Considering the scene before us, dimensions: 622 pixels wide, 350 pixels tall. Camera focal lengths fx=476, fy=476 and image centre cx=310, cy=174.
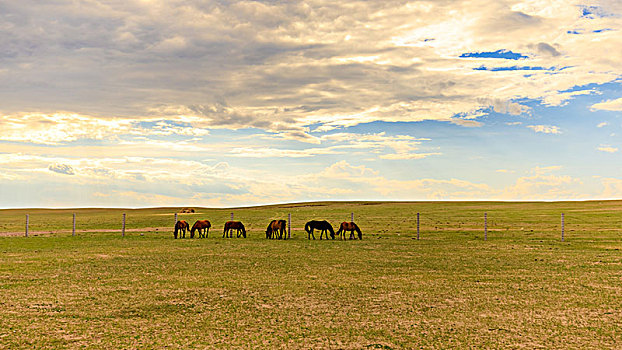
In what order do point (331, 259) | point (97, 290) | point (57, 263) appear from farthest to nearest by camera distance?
point (331, 259) < point (57, 263) < point (97, 290)

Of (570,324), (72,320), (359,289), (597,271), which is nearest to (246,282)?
(359,289)

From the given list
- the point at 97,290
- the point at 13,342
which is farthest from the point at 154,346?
the point at 97,290

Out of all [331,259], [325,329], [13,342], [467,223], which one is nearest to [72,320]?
[13,342]

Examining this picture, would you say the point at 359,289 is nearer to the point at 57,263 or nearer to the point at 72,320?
the point at 72,320

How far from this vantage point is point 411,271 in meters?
17.2

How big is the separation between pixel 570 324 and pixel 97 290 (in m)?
11.9

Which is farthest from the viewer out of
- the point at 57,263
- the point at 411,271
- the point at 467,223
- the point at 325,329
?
the point at 467,223

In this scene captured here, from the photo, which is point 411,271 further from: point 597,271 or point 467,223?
point 467,223

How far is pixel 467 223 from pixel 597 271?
3752cm

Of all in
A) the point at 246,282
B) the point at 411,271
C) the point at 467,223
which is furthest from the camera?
the point at 467,223

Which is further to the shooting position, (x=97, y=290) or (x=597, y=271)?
(x=597, y=271)

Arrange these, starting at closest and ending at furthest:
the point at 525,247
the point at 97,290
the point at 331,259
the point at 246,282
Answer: the point at 97,290 → the point at 246,282 → the point at 331,259 → the point at 525,247

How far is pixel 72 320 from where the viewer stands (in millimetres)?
9938

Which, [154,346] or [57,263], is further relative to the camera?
[57,263]
